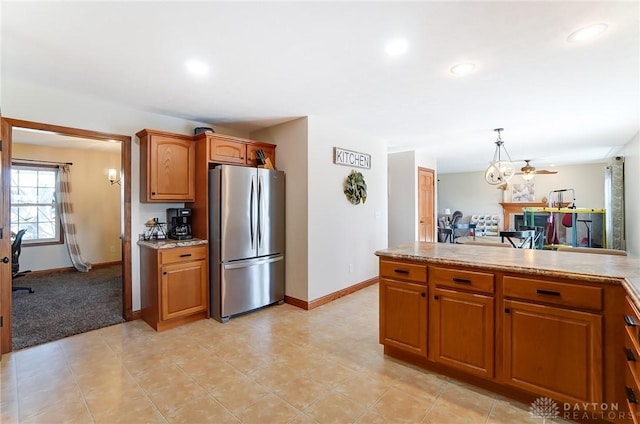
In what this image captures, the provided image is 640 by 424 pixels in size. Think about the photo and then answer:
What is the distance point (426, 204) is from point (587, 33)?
5.12 meters

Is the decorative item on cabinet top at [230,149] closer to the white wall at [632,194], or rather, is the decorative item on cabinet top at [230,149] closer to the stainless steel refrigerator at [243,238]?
the stainless steel refrigerator at [243,238]

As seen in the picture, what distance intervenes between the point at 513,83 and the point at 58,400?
14.7 ft

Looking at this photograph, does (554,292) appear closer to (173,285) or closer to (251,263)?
(251,263)

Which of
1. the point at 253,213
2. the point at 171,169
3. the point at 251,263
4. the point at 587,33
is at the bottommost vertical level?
the point at 251,263

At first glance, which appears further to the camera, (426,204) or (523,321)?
(426,204)

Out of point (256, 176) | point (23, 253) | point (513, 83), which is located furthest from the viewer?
point (23, 253)

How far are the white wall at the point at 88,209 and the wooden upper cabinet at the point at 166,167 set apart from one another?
3920 millimetres

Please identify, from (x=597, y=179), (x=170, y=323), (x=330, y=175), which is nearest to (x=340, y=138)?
(x=330, y=175)

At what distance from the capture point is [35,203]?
579 centimetres

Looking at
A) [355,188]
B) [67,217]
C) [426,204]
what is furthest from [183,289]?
[426,204]

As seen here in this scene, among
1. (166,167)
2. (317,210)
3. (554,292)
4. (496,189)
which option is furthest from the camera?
(496,189)

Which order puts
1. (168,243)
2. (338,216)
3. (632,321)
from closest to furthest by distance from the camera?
1. (632,321)
2. (168,243)
3. (338,216)

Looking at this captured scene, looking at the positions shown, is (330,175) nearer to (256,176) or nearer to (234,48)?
(256,176)

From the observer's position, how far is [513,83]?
280 cm
